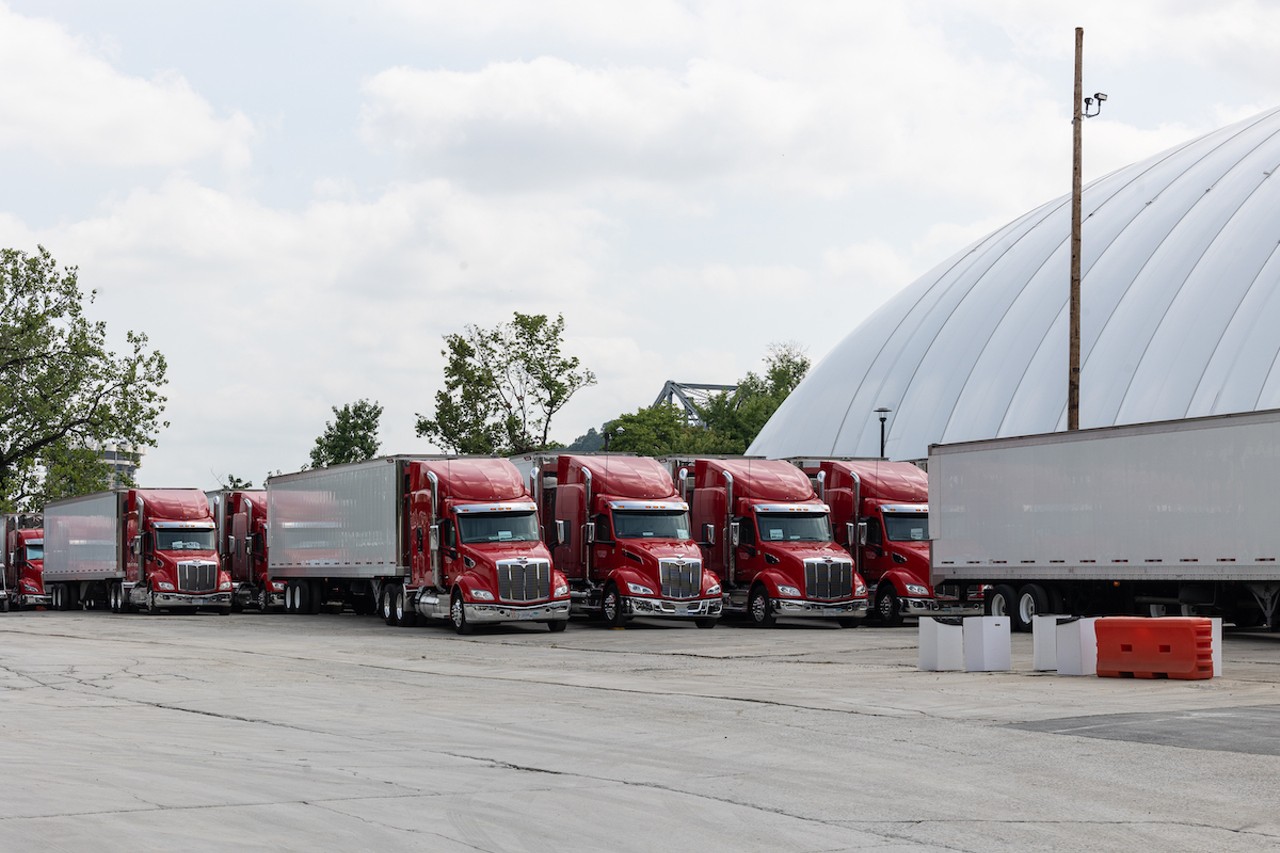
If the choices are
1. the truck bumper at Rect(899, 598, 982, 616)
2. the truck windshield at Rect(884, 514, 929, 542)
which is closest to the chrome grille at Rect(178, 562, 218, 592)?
the truck windshield at Rect(884, 514, 929, 542)

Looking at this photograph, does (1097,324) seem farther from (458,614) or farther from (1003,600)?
(458,614)

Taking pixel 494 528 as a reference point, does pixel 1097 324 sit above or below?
above

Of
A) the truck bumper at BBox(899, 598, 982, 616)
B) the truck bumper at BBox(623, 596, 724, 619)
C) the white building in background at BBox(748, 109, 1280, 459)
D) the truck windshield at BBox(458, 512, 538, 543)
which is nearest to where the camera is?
the truck windshield at BBox(458, 512, 538, 543)

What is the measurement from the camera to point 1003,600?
34.4 m

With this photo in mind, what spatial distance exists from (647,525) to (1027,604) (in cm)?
831

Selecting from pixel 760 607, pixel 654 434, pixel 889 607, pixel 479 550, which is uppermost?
pixel 654 434

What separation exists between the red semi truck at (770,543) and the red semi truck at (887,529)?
105 cm

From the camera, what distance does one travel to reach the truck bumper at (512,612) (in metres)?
33.2

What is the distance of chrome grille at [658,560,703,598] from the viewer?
1373 inches

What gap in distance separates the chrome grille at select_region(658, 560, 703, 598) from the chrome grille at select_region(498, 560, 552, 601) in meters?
2.73

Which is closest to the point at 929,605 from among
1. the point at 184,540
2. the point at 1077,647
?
the point at 1077,647

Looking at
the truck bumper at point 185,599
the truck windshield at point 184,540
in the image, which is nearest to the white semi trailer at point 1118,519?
the truck bumper at point 185,599

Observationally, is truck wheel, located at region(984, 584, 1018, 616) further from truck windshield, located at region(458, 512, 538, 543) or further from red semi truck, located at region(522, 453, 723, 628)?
truck windshield, located at region(458, 512, 538, 543)

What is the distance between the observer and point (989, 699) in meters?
18.4
